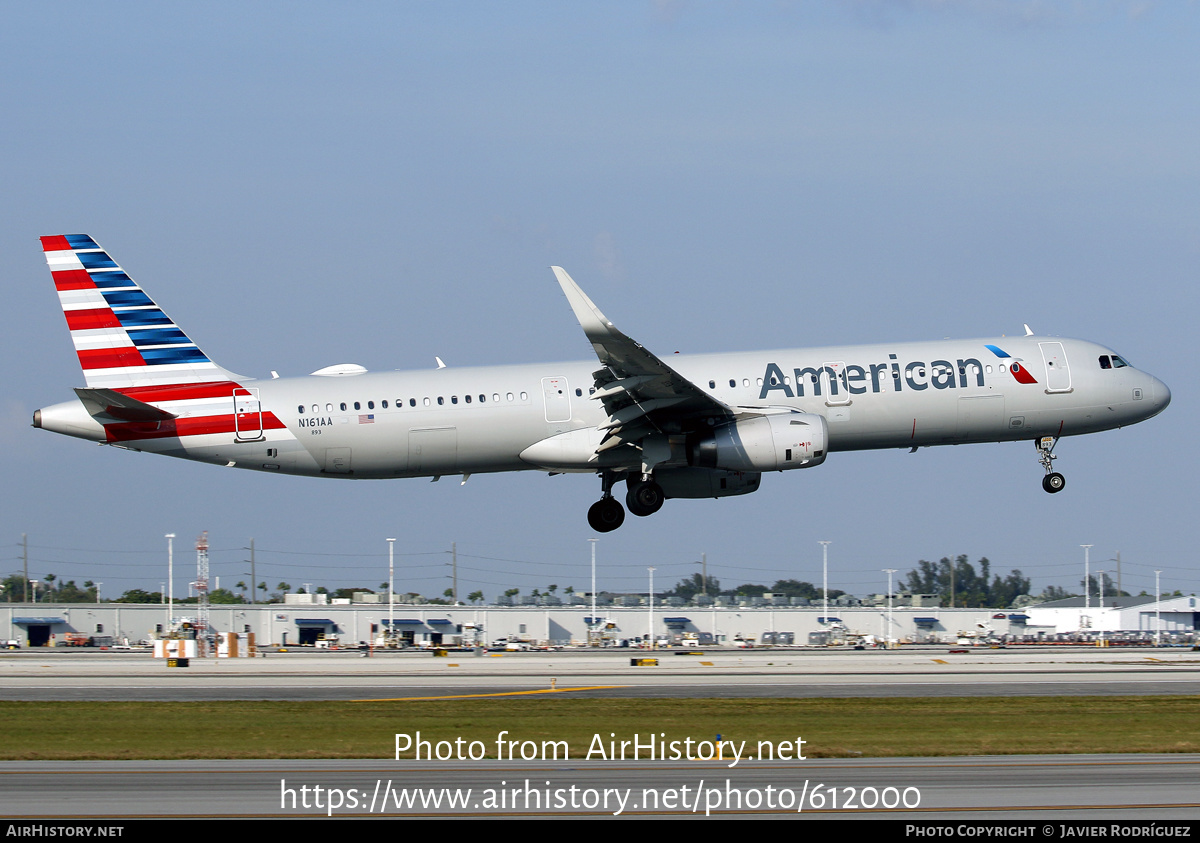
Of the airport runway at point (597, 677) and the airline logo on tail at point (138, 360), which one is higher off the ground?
the airline logo on tail at point (138, 360)

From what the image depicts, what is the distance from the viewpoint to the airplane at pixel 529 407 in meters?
40.1

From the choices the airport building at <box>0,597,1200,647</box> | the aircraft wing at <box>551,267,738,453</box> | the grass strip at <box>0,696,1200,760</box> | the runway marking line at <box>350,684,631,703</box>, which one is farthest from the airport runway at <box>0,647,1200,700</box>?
the airport building at <box>0,597,1200,647</box>

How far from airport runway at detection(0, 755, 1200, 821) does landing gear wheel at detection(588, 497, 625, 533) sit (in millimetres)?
20765

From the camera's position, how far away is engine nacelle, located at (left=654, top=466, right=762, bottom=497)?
141 feet

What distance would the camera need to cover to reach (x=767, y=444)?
130 feet

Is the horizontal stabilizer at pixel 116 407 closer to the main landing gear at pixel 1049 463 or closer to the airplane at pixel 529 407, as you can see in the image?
the airplane at pixel 529 407

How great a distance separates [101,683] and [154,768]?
21.3 meters

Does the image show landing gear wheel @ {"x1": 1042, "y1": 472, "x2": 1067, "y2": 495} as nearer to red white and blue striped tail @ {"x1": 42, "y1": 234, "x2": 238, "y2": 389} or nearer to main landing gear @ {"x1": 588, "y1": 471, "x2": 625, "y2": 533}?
main landing gear @ {"x1": 588, "y1": 471, "x2": 625, "y2": 533}

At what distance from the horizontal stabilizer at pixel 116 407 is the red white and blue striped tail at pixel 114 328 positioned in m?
1.44

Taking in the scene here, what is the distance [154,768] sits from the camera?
22297mm

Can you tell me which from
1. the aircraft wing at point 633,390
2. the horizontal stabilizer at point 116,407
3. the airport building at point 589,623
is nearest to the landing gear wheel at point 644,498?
the aircraft wing at point 633,390

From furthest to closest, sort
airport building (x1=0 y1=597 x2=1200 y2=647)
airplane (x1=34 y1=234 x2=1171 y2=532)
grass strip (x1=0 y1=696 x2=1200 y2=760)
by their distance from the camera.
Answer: airport building (x1=0 y1=597 x2=1200 y2=647), airplane (x1=34 y1=234 x2=1171 y2=532), grass strip (x1=0 y1=696 x2=1200 y2=760)

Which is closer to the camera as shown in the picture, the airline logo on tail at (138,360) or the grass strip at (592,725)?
the grass strip at (592,725)
